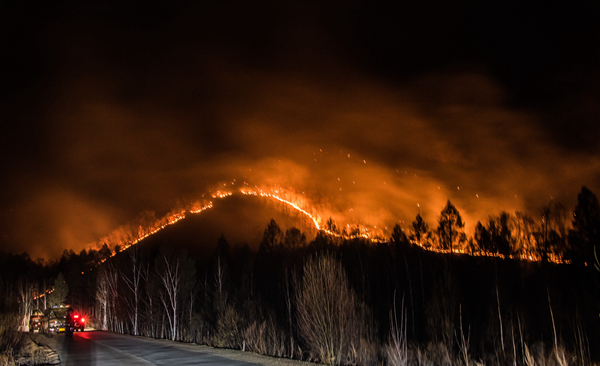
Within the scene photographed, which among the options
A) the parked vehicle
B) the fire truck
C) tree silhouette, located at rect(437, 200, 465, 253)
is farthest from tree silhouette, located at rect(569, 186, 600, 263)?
the parked vehicle

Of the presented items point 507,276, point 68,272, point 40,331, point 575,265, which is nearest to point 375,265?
point 507,276

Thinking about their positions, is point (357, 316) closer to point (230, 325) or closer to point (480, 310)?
point (230, 325)

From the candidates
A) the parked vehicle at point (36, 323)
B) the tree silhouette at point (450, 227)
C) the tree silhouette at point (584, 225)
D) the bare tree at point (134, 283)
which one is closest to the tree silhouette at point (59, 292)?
the parked vehicle at point (36, 323)

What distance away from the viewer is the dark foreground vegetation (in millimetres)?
18094

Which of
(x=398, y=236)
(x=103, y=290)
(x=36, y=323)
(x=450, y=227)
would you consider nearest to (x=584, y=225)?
(x=450, y=227)

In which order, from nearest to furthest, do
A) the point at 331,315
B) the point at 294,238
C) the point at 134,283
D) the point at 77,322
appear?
1. the point at 331,315
2. the point at 77,322
3. the point at 134,283
4. the point at 294,238

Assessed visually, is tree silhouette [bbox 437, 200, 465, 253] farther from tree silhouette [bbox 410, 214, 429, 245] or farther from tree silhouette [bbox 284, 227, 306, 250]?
tree silhouette [bbox 284, 227, 306, 250]

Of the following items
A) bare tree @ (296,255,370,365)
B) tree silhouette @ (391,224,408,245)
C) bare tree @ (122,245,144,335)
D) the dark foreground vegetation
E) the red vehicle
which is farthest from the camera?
tree silhouette @ (391,224,408,245)

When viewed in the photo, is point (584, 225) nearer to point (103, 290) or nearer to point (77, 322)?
point (77, 322)

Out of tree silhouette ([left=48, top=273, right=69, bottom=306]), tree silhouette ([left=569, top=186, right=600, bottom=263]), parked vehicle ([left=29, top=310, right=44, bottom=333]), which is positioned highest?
tree silhouette ([left=569, top=186, right=600, bottom=263])

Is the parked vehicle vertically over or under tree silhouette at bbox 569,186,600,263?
under

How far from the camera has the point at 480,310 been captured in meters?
43.8

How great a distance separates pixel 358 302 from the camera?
21156 mm

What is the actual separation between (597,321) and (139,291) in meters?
46.5
